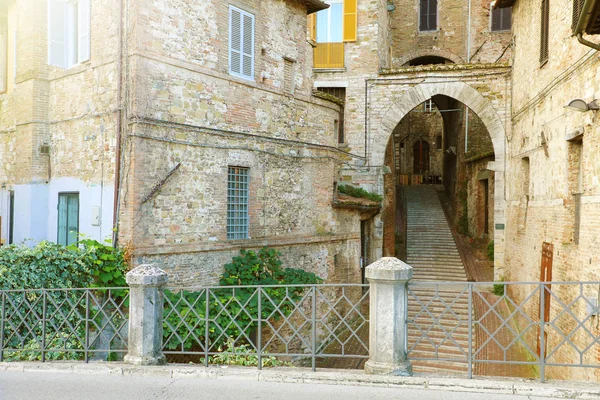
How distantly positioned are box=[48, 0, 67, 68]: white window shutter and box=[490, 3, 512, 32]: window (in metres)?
19.4

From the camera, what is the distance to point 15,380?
20.4ft

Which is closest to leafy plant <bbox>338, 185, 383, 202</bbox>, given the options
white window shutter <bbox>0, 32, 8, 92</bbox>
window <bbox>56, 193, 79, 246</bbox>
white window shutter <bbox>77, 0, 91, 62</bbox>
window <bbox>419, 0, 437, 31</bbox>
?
window <bbox>56, 193, 79, 246</bbox>

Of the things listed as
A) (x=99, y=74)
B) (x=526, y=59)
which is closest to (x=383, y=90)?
(x=526, y=59)

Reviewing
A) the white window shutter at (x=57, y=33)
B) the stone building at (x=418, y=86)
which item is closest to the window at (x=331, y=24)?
the stone building at (x=418, y=86)

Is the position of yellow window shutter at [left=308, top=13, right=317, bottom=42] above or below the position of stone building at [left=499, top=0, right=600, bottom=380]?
above

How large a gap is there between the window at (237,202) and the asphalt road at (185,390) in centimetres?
605

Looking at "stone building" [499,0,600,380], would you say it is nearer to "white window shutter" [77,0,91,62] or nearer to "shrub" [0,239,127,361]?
"shrub" [0,239,127,361]

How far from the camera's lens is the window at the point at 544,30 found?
444 inches

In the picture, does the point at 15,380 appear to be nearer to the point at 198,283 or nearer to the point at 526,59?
the point at 198,283

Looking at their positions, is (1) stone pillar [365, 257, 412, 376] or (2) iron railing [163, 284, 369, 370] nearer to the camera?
(1) stone pillar [365, 257, 412, 376]

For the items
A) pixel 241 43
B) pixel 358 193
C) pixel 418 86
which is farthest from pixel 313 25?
pixel 241 43

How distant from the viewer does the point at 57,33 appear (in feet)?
37.1

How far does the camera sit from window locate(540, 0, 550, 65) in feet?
37.0

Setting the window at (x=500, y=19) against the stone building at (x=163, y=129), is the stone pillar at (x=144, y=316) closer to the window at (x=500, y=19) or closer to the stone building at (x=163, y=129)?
the stone building at (x=163, y=129)
